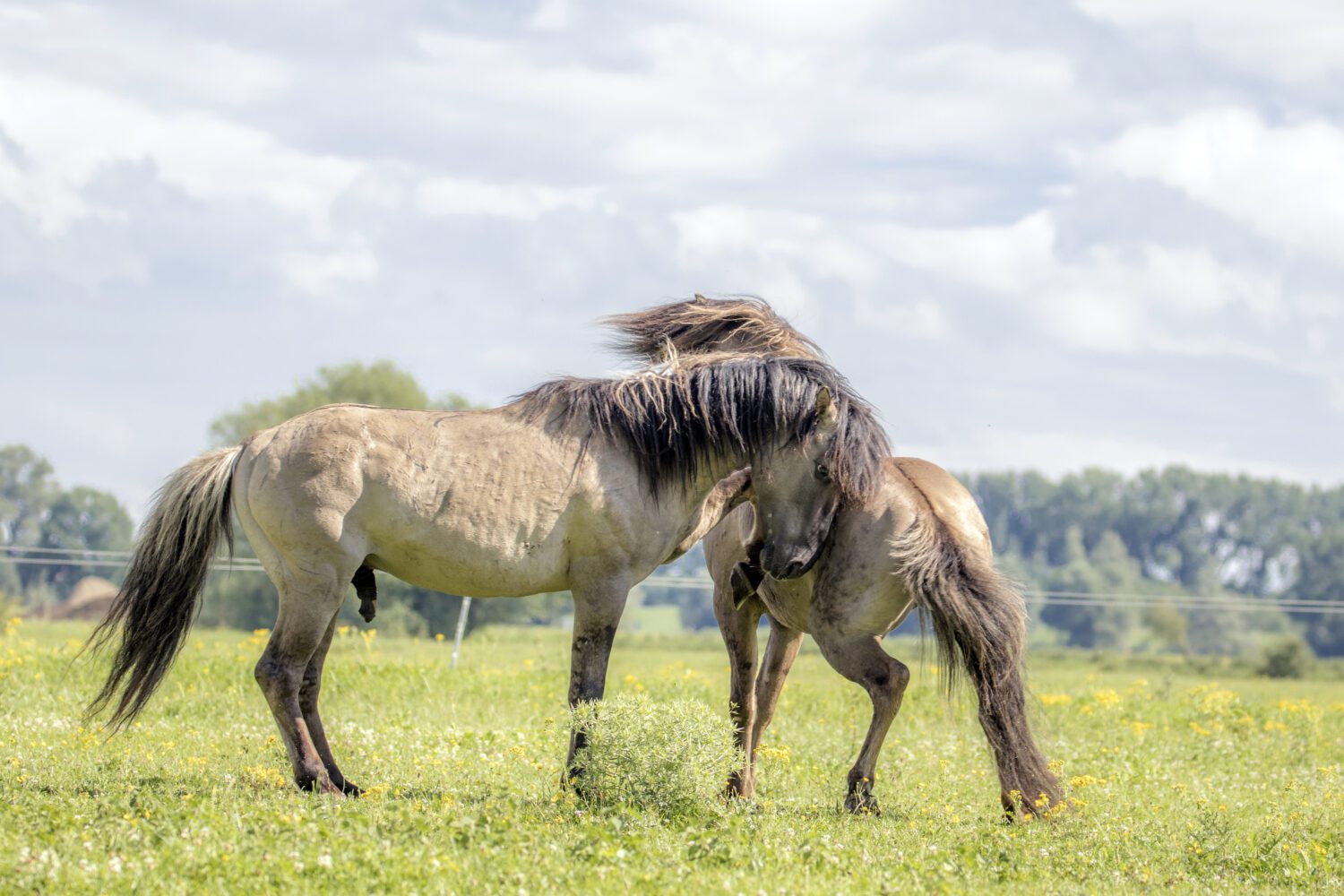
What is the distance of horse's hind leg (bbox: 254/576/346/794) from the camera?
21.5 ft

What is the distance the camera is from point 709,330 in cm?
856

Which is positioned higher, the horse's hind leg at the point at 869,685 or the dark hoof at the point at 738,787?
the horse's hind leg at the point at 869,685

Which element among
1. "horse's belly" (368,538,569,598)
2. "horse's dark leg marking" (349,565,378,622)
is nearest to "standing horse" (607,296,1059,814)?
"horse's belly" (368,538,569,598)

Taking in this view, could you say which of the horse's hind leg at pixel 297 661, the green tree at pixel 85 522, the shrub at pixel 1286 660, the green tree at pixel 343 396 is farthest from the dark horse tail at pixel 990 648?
the green tree at pixel 85 522

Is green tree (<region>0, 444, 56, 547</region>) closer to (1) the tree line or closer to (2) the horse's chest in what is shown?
(1) the tree line

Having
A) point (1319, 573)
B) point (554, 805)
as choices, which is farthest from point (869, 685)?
Result: point (1319, 573)

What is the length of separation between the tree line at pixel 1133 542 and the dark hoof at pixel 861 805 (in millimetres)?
40320

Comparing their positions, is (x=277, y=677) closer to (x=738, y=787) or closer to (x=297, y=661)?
(x=297, y=661)

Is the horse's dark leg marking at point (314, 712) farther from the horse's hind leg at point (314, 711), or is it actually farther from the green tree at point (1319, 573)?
the green tree at point (1319, 573)

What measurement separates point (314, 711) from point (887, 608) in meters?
3.20

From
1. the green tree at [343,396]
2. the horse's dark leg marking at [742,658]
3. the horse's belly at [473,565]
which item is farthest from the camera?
the green tree at [343,396]

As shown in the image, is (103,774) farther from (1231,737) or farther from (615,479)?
(1231,737)

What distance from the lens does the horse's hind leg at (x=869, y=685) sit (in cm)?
700

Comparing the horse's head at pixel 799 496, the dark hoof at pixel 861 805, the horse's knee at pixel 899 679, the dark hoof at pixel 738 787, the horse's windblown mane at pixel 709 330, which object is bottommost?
the dark hoof at pixel 738 787
